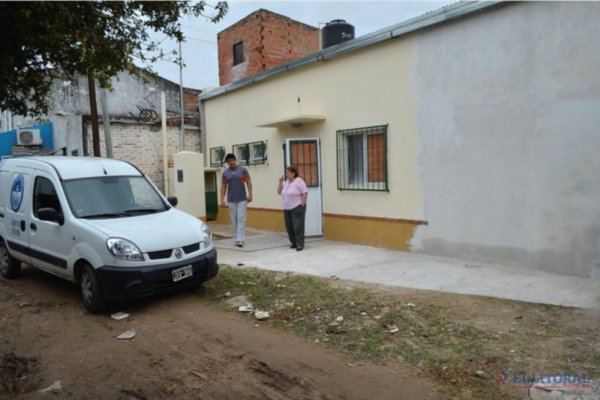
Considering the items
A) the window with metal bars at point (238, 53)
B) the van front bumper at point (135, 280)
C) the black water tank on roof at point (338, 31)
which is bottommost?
the van front bumper at point (135, 280)

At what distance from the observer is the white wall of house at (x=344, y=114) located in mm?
8281

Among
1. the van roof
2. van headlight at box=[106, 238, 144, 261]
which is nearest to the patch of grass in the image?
van headlight at box=[106, 238, 144, 261]

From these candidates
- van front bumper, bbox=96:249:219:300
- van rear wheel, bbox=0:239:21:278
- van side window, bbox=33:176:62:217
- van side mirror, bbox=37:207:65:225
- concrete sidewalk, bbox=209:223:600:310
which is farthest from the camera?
van rear wheel, bbox=0:239:21:278

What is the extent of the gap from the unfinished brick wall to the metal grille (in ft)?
25.0

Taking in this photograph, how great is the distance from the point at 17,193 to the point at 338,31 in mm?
7752

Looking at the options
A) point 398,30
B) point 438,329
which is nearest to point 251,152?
point 398,30

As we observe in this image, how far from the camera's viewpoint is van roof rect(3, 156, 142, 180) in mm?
6551

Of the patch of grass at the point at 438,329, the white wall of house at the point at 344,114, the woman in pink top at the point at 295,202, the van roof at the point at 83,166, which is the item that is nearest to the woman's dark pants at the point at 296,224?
the woman in pink top at the point at 295,202

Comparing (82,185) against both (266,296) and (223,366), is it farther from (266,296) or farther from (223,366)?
(223,366)

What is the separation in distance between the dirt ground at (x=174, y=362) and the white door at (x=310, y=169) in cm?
422

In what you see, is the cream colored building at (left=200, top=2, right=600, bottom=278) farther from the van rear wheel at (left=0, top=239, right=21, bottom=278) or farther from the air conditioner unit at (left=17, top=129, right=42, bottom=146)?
the air conditioner unit at (left=17, top=129, right=42, bottom=146)

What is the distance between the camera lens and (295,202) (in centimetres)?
868

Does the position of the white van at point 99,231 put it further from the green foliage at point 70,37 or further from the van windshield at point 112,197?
the green foliage at point 70,37

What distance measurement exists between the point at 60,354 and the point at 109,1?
3.69 metres
